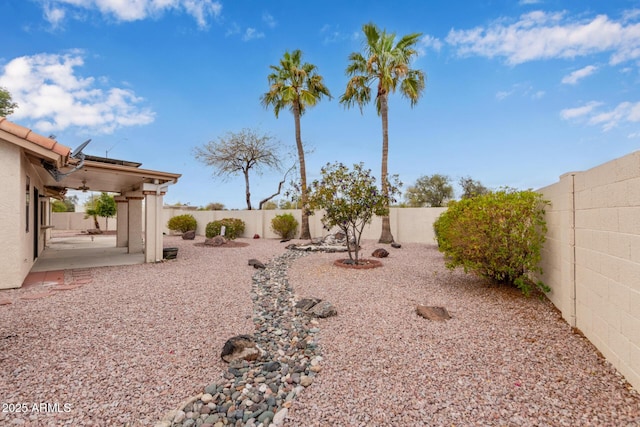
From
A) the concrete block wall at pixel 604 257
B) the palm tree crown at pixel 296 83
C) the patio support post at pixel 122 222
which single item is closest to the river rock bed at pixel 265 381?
the concrete block wall at pixel 604 257

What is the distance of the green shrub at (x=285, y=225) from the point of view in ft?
54.6

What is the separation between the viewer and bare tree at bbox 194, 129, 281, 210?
66.0 feet

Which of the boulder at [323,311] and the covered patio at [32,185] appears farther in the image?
the covered patio at [32,185]

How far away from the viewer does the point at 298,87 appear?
50.6 feet

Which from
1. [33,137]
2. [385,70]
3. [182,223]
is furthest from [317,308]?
[182,223]

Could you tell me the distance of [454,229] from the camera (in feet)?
18.8

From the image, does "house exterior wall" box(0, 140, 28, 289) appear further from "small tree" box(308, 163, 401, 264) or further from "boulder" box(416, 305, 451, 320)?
"boulder" box(416, 305, 451, 320)

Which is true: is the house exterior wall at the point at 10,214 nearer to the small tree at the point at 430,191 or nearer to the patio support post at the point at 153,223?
the patio support post at the point at 153,223

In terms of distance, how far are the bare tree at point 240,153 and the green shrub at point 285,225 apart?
4081mm

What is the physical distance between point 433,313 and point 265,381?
2.55 metres

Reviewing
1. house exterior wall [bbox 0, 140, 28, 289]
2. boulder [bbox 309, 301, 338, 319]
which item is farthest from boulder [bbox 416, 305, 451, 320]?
house exterior wall [bbox 0, 140, 28, 289]

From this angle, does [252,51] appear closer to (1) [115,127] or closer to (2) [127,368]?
(1) [115,127]

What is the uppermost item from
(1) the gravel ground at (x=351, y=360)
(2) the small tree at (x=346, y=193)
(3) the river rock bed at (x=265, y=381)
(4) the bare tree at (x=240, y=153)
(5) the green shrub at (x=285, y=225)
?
(4) the bare tree at (x=240, y=153)

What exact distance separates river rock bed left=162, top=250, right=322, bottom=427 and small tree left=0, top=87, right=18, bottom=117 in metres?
24.5
